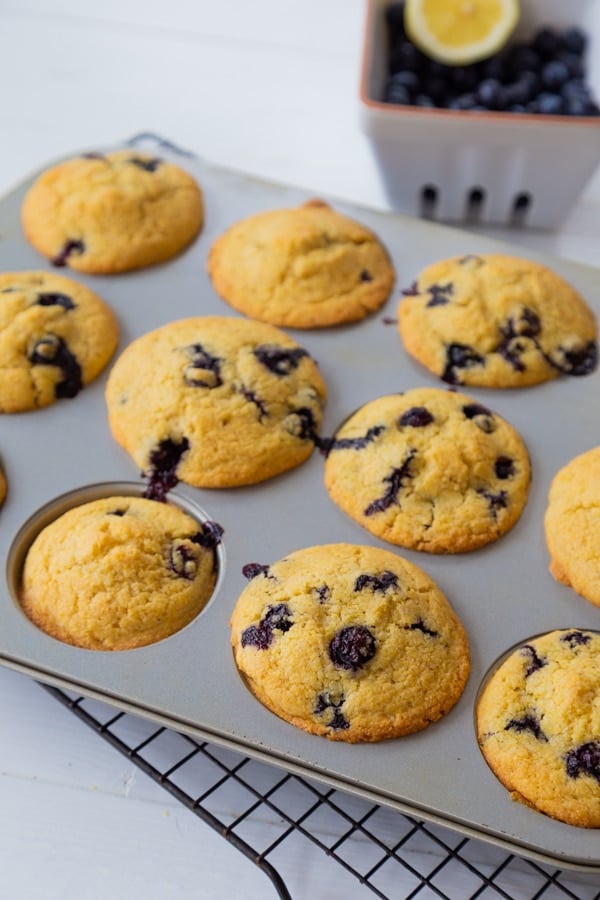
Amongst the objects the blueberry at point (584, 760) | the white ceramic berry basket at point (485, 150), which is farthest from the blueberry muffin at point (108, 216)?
the blueberry at point (584, 760)

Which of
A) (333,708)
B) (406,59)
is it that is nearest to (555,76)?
(406,59)

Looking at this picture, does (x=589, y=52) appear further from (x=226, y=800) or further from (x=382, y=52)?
(x=226, y=800)

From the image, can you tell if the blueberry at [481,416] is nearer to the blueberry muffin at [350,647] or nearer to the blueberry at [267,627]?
the blueberry muffin at [350,647]

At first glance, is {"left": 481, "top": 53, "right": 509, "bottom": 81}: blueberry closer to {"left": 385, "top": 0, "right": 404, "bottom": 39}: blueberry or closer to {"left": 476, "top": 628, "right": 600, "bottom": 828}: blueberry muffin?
{"left": 385, "top": 0, "right": 404, "bottom": 39}: blueberry

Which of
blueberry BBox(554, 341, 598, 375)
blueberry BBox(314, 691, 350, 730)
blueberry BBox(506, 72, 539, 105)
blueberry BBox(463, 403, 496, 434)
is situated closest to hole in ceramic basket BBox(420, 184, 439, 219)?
blueberry BBox(506, 72, 539, 105)

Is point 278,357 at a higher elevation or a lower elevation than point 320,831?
higher

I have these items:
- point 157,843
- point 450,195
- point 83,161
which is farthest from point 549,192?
point 157,843

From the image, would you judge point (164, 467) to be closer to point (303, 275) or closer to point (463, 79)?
point (303, 275)
